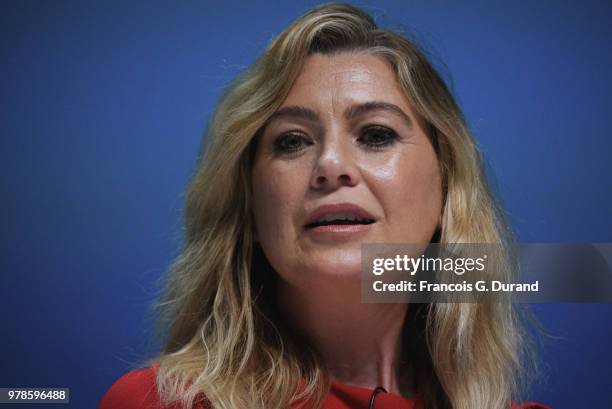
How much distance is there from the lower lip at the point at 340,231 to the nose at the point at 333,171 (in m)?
0.07

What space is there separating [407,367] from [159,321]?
553 mm

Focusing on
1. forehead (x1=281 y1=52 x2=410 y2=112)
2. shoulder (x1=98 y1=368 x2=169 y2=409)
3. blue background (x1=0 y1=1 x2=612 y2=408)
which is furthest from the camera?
blue background (x1=0 y1=1 x2=612 y2=408)

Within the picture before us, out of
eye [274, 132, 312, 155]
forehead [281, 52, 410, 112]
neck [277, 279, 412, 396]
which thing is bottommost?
neck [277, 279, 412, 396]

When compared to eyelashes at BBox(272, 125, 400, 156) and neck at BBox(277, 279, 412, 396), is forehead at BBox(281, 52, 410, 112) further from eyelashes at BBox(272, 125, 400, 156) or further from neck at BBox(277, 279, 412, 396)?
neck at BBox(277, 279, 412, 396)

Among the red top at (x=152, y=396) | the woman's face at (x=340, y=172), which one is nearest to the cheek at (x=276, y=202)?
the woman's face at (x=340, y=172)

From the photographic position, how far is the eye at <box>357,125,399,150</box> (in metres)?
1.23

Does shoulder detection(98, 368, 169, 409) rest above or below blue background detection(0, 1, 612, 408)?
below

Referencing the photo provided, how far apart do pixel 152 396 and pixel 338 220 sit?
444 mm

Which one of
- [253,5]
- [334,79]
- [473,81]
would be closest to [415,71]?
[334,79]

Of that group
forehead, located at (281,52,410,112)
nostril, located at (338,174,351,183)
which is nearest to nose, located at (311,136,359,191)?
nostril, located at (338,174,351,183)

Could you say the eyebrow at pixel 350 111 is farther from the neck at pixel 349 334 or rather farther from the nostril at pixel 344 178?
the neck at pixel 349 334

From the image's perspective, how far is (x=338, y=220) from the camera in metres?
1.16

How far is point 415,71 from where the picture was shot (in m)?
1.34

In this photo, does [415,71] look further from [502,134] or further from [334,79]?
[502,134]
